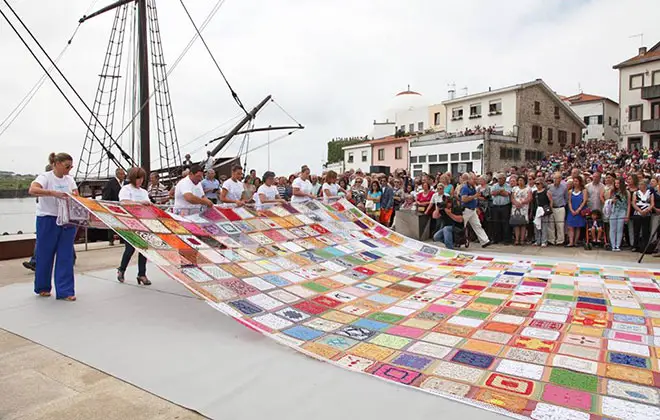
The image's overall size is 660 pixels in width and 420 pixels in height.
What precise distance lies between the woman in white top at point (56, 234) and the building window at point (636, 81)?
35562 mm

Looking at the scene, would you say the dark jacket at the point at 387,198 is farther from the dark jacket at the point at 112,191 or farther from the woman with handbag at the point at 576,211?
the dark jacket at the point at 112,191

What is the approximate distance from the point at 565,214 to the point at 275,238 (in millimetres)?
5460

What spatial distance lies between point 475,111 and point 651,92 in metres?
11.3

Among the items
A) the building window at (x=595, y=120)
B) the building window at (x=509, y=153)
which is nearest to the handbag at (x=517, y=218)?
the building window at (x=509, y=153)

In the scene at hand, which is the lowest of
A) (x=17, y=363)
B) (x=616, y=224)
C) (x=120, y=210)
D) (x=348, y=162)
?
(x=17, y=363)

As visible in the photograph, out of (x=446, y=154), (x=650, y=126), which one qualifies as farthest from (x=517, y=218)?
(x=650, y=126)

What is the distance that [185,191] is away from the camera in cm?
498

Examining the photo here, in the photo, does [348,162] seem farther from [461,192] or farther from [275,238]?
[275,238]

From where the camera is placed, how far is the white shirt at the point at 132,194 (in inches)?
187

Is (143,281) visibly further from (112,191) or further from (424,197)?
(424,197)

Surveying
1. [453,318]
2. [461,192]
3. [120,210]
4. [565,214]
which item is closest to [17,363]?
[120,210]

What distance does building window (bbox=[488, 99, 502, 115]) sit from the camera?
28.4 metres

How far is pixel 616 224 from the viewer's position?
725 centimetres

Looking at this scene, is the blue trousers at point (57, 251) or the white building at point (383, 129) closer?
the blue trousers at point (57, 251)
